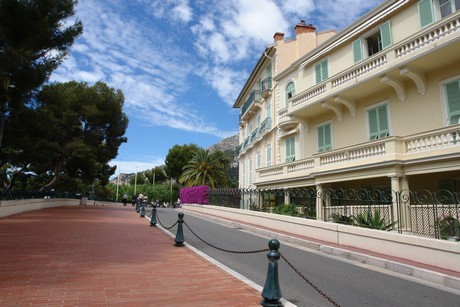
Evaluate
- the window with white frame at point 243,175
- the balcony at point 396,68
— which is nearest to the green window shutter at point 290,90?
the balcony at point 396,68

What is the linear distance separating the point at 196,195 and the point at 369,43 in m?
20.4

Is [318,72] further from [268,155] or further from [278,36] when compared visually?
[268,155]

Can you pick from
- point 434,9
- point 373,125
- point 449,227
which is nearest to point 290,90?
point 373,125

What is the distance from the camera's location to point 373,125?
15953 millimetres

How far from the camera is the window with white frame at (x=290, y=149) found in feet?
71.2

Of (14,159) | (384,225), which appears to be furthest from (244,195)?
(14,159)

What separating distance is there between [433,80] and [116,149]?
28.9 metres

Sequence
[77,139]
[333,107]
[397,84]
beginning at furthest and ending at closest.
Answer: [77,139] → [333,107] → [397,84]

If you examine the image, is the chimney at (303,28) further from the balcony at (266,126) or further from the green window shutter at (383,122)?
the green window shutter at (383,122)

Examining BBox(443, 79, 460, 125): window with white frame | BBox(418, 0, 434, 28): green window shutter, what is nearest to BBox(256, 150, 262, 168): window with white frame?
BBox(418, 0, 434, 28): green window shutter

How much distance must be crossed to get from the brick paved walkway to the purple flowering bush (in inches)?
777

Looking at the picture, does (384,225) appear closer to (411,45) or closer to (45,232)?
(411,45)

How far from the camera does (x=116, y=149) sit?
34.6 metres

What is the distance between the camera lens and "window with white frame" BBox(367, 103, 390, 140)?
15.3m
